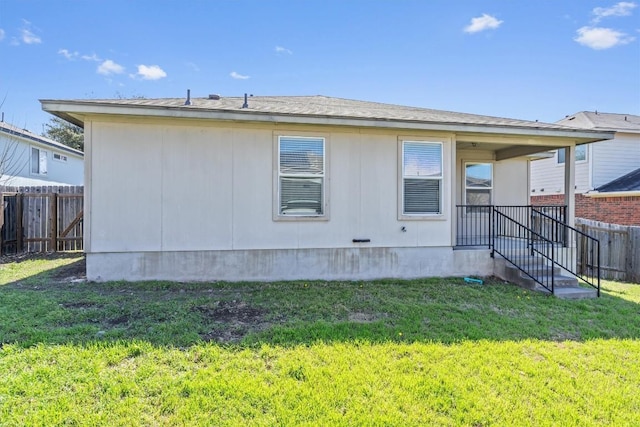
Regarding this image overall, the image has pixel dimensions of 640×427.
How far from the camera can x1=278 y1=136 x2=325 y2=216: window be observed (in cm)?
655

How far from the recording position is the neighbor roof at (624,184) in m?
13.7

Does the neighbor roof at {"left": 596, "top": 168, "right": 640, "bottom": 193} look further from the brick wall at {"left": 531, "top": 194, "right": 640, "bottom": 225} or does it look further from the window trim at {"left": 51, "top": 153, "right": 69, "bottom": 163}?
the window trim at {"left": 51, "top": 153, "right": 69, "bottom": 163}

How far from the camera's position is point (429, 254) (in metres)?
7.07

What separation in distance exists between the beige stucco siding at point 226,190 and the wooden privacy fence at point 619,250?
527 centimetres

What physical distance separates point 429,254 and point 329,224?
2144 mm

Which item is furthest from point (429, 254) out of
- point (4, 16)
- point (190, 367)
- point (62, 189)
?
point (4, 16)

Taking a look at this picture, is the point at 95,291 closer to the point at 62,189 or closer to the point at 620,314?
the point at 62,189

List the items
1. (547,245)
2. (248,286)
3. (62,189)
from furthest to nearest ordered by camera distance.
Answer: (62,189) → (547,245) → (248,286)

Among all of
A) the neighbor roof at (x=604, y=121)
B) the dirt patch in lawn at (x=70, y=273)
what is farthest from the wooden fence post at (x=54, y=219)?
the neighbor roof at (x=604, y=121)

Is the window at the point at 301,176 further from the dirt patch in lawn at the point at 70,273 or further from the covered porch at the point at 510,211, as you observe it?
the dirt patch in lawn at the point at 70,273

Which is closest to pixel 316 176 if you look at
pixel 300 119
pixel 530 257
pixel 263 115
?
pixel 300 119

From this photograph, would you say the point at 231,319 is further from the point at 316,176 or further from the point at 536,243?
the point at 536,243

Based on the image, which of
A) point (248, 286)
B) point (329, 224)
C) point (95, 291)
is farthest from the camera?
point (329, 224)

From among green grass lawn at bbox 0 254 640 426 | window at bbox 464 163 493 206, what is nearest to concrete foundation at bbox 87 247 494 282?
green grass lawn at bbox 0 254 640 426
